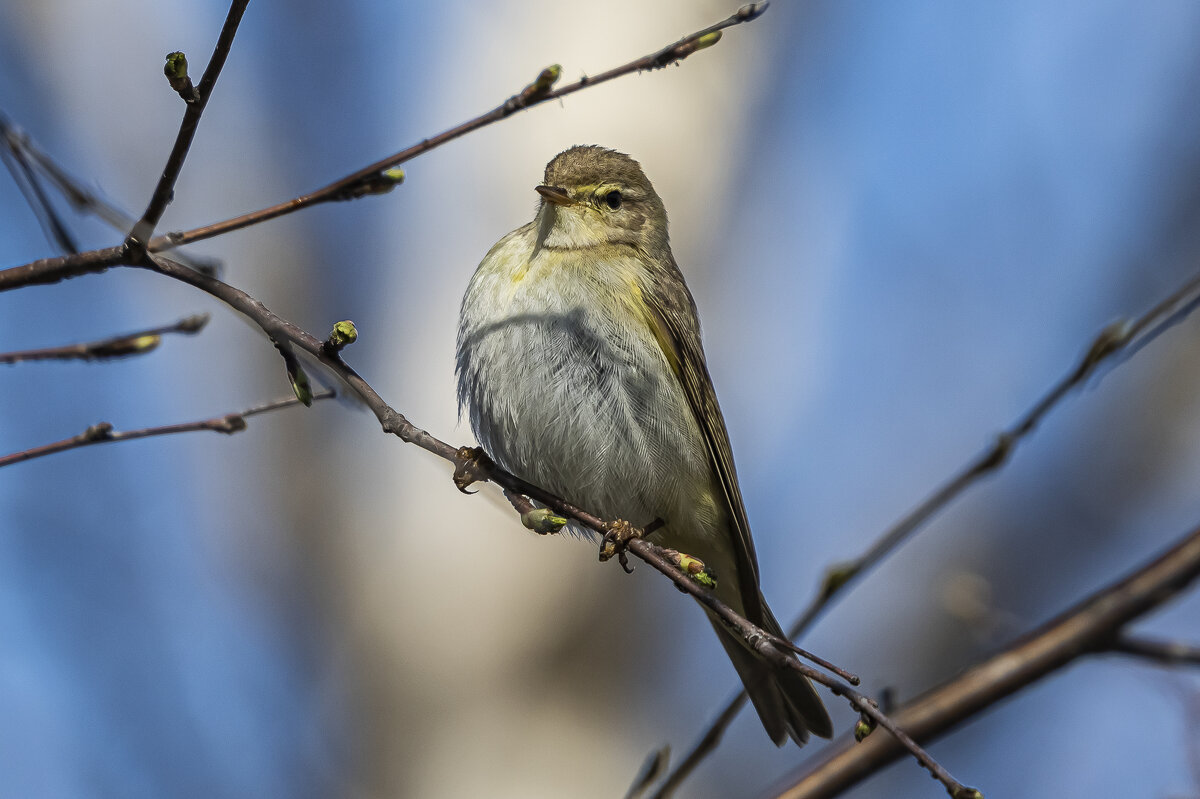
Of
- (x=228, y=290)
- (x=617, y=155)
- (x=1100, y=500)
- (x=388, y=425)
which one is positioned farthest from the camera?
(x=1100, y=500)

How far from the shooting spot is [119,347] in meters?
2.50

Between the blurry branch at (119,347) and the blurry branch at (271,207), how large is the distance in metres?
0.39

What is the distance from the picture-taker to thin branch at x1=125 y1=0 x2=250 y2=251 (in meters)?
1.85

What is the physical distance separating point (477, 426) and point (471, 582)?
224 centimetres

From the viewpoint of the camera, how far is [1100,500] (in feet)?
26.5

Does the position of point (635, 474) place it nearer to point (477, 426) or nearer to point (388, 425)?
point (477, 426)

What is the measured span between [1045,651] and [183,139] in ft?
5.16

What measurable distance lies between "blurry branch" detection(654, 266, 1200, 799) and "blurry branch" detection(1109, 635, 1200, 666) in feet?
1.22

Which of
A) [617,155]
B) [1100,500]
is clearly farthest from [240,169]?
[1100,500]

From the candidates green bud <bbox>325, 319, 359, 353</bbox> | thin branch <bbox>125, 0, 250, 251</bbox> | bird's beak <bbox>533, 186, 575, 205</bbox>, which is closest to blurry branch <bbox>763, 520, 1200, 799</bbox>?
green bud <bbox>325, 319, 359, 353</bbox>

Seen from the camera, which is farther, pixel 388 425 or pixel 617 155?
pixel 617 155

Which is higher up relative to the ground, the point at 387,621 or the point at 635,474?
the point at 387,621

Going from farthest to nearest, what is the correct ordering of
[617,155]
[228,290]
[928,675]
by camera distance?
[928,675]
[617,155]
[228,290]

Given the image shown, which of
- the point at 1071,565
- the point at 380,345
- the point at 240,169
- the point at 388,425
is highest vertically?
the point at 240,169
